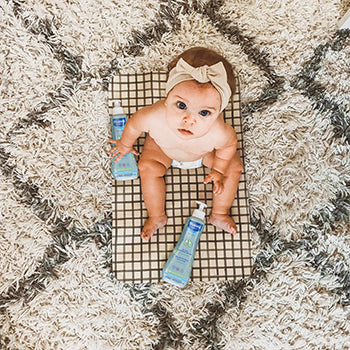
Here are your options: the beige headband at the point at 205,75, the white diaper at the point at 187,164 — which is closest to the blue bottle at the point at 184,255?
the white diaper at the point at 187,164

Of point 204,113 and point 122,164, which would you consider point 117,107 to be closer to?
point 122,164

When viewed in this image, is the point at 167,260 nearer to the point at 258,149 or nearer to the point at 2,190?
the point at 258,149

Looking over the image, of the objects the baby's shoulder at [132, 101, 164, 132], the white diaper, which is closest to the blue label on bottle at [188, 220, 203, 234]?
the white diaper

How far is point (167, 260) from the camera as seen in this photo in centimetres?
98

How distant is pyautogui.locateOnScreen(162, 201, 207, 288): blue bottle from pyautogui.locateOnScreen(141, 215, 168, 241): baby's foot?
66mm

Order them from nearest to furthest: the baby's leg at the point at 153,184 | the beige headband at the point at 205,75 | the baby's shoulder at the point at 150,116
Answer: the beige headband at the point at 205,75
the baby's shoulder at the point at 150,116
the baby's leg at the point at 153,184

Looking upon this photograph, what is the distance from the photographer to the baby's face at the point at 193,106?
2.46ft

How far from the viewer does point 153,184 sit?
97 centimetres

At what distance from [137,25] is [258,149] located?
49 cm

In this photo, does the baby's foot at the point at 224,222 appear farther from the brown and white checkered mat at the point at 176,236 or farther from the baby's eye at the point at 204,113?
the baby's eye at the point at 204,113

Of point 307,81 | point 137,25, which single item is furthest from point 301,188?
point 137,25

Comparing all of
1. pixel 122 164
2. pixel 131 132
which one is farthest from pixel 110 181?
pixel 131 132

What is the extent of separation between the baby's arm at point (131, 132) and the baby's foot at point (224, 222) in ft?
0.86

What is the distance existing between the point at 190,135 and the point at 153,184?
228 mm
